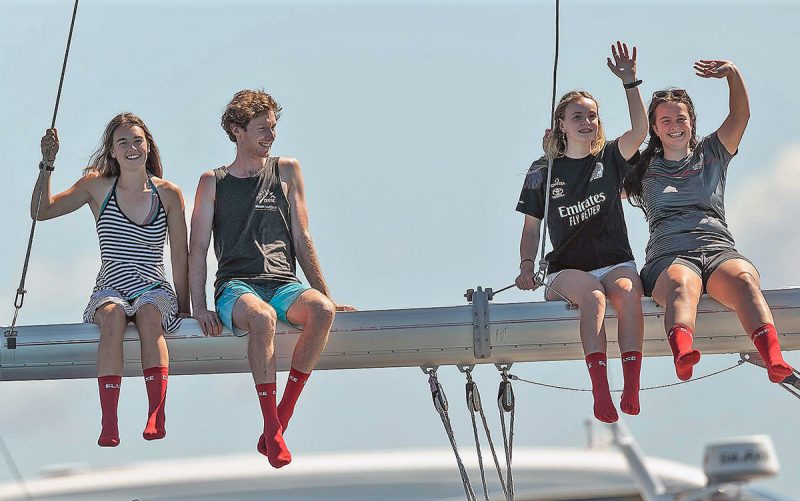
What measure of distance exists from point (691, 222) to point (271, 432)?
237cm

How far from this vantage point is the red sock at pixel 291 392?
743cm

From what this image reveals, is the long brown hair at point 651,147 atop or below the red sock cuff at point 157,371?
atop

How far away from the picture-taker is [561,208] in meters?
7.91

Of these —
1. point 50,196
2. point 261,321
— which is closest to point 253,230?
point 261,321

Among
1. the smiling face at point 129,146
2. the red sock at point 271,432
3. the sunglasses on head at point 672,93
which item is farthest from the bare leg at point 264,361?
the sunglasses on head at point 672,93

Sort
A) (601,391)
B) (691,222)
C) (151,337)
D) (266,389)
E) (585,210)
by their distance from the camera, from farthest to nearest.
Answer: (585,210) < (691,222) < (151,337) < (266,389) < (601,391)

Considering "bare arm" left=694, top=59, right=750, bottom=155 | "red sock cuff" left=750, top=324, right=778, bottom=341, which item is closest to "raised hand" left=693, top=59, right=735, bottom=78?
"bare arm" left=694, top=59, right=750, bottom=155

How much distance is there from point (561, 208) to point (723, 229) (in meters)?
0.83

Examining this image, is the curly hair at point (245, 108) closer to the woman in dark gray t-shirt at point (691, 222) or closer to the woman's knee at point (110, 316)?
→ the woman's knee at point (110, 316)

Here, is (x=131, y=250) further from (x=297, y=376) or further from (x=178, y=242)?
(x=297, y=376)

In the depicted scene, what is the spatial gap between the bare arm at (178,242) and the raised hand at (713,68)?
277cm

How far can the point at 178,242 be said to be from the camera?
8.02 m

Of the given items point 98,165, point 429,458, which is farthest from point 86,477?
point 98,165

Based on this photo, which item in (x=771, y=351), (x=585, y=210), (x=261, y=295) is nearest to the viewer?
(x=771, y=351)
